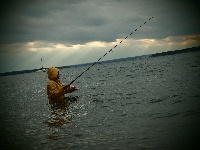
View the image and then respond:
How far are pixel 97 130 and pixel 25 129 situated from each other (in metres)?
3.83

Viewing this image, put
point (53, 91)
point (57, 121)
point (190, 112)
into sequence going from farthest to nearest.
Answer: point (53, 91) → point (57, 121) → point (190, 112)

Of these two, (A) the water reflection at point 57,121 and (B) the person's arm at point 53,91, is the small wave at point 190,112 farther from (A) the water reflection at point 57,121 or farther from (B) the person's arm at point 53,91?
(B) the person's arm at point 53,91

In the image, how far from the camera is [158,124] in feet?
25.0

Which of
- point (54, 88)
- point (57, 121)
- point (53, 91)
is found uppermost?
point (54, 88)

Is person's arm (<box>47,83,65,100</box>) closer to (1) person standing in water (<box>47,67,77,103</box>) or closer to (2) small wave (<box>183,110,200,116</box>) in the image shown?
(1) person standing in water (<box>47,67,77,103</box>)

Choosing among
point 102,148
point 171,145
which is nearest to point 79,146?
point 102,148

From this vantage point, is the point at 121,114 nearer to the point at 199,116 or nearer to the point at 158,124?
the point at 158,124

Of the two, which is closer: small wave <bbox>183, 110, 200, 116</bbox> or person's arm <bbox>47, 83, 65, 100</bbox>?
small wave <bbox>183, 110, 200, 116</bbox>

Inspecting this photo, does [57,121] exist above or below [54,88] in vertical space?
below

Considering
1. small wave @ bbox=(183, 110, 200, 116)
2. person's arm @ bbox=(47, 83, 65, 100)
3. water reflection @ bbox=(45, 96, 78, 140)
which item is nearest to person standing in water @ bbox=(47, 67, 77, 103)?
person's arm @ bbox=(47, 83, 65, 100)

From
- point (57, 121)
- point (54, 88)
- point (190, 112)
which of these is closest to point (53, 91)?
point (54, 88)

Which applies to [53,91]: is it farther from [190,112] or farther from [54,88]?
[190,112]

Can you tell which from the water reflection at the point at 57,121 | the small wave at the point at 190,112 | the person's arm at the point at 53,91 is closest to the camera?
the water reflection at the point at 57,121

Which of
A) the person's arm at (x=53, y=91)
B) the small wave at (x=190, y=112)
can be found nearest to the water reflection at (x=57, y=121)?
the person's arm at (x=53, y=91)
